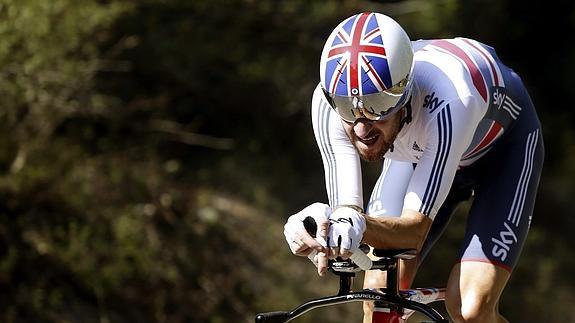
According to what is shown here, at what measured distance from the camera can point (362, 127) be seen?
14.4ft

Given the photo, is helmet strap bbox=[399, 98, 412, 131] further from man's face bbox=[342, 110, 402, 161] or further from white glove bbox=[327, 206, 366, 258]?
white glove bbox=[327, 206, 366, 258]

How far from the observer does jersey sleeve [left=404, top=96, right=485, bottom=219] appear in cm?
436

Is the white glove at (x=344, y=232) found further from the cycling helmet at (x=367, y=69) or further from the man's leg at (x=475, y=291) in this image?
the man's leg at (x=475, y=291)

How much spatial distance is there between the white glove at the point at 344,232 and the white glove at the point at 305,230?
3 cm

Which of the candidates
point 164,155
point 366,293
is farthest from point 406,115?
point 164,155

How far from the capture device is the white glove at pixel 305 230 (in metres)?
3.88

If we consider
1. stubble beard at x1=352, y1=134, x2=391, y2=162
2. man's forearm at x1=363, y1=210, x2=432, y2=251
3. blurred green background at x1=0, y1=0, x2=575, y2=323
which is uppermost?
stubble beard at x1=352, y1=134, x2=391, y2=162

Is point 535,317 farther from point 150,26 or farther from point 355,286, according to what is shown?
point 150,26

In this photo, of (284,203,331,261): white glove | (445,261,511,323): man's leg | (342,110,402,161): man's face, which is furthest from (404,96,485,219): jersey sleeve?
(284,203,331,261): white glove

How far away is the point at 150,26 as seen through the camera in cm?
906

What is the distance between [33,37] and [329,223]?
4.56 m

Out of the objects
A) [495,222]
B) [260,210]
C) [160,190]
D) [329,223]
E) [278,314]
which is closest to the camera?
[329,223]

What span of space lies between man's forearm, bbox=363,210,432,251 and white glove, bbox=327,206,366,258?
0.15 metres

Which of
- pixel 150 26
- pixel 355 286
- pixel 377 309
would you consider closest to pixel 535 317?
pixel 355 286
